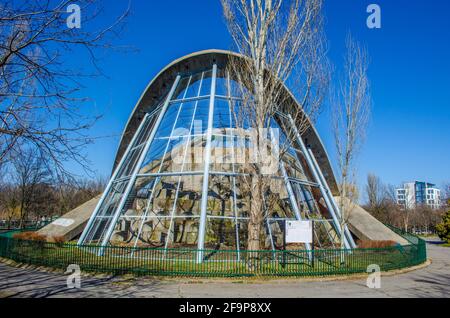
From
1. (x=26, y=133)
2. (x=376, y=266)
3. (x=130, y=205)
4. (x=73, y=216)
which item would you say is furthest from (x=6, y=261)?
(x=376, y=266)

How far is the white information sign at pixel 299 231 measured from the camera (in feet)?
47.4

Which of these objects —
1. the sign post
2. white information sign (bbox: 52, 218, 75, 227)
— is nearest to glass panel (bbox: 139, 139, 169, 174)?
the sign post

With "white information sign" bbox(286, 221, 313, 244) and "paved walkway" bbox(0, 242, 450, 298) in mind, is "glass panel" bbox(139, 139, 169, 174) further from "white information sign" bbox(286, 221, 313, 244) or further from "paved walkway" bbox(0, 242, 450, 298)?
"white information sign" bbox(286, 221, 313, 244)

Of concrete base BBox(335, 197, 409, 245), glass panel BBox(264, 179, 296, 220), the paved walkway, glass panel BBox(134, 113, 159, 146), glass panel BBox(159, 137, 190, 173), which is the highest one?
glass panel BBox(134, 113, 159, 146)

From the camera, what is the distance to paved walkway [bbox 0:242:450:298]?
10445 millimetres

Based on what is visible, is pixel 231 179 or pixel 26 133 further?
pixel 231 179

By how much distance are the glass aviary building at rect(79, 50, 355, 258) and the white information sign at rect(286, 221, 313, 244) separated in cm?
109

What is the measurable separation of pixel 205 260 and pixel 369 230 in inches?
567

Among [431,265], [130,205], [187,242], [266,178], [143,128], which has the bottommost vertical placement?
[431,265]

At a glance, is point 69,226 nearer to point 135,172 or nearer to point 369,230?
point 135,172

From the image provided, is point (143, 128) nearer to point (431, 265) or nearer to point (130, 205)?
point (130, 205)

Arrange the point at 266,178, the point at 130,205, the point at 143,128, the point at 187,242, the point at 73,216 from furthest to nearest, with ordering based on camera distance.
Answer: the point at 73,216
the point at 143,128
the point at 130,205
the point at 187,242
the point at 266,178
